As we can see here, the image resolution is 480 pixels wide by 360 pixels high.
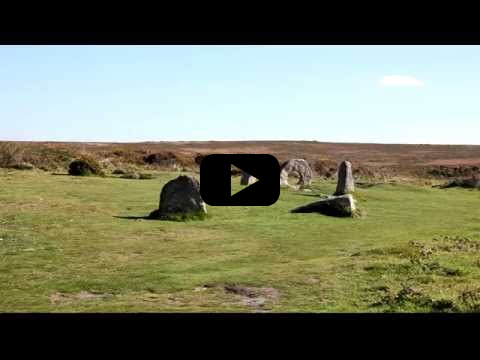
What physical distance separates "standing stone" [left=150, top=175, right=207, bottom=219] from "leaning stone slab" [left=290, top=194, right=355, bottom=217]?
368 centimetres

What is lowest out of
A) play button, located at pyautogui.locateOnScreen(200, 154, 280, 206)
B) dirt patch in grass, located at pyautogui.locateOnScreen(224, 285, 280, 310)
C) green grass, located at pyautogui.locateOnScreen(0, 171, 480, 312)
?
dirt patch in grass, located at pyautogui.locateOnScreen(224, 285, 280, 310)

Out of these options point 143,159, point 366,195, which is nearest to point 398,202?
point 366,195

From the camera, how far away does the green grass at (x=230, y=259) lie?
9.02 metres

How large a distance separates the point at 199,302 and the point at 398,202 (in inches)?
607

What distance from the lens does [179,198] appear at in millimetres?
16406

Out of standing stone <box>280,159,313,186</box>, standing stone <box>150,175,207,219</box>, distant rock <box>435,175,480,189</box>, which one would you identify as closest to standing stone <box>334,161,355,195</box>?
standing stone <box>280,159,313,186</box>

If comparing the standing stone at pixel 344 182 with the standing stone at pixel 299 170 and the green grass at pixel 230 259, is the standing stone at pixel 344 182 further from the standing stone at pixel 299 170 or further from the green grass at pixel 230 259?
the standing stone at pixel 299 170

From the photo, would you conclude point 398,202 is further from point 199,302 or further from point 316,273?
point 199,302

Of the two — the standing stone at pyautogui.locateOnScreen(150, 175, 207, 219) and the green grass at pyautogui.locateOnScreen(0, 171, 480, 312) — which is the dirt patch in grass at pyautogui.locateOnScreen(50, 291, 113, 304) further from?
the standing stone at pyautogui.locateOnScreen(150, 175, 207, 219)

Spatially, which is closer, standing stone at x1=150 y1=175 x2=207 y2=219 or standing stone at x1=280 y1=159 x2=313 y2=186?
standing stone at x1=150 y1=175 x2=207 y2=219

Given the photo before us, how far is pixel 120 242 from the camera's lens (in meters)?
13.5

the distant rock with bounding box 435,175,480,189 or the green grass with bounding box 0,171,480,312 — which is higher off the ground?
the distant rock with bounding box 435,175,480,189

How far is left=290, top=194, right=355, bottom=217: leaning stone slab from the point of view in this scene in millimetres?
17969
